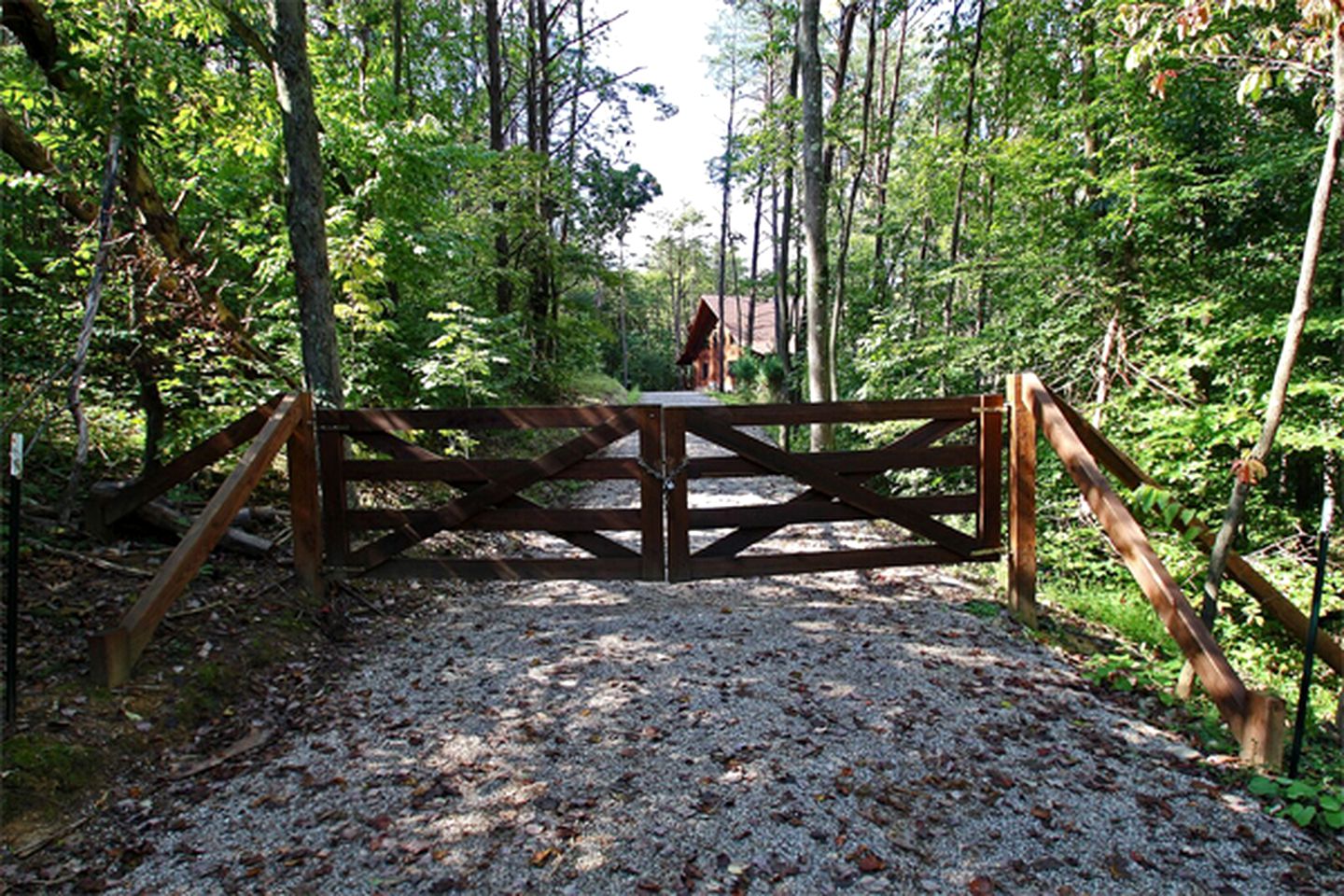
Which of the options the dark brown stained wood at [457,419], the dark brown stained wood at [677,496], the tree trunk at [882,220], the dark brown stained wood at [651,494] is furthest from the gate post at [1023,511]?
the tree trunk at [882,220]

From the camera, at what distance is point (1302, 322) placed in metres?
3.56

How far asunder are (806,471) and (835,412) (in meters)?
0.49

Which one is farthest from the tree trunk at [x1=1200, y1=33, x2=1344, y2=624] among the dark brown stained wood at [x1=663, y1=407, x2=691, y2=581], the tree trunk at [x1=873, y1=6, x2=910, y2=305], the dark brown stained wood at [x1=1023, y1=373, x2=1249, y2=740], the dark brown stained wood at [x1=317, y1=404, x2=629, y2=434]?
the tree trunk at [x1=873, y1=6, x2=910, y2=305]

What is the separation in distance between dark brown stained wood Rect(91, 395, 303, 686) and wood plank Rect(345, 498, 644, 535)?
0.79 m

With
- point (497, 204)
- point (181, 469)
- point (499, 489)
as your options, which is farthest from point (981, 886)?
point (497, 204)

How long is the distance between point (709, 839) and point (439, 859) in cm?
101

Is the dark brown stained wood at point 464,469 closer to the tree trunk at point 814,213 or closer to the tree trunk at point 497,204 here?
the tree trunk at point 814,213

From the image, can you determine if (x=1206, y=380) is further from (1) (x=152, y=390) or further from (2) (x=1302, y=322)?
(1) (x=152, y=390)

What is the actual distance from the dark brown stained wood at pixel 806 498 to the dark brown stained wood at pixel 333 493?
2562 mm

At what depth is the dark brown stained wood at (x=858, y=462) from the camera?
4.85 meters

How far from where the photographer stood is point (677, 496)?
4.82 meters

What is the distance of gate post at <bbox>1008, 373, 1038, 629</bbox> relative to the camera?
15.7ft

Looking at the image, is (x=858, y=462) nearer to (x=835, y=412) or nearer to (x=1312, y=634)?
(x=835, y=412)

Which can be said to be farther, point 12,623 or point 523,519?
point 523,519
